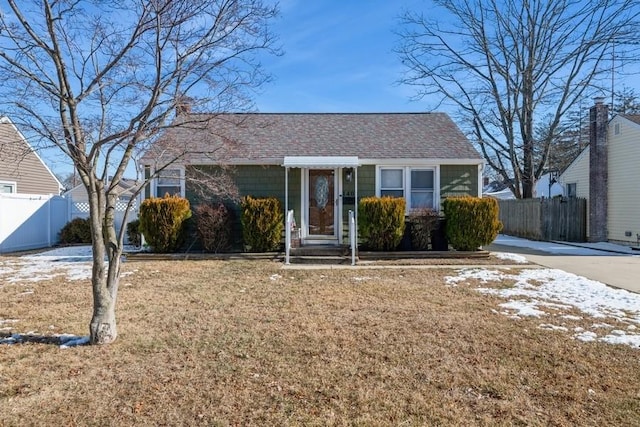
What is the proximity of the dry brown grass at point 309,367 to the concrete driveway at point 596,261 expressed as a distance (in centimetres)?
366

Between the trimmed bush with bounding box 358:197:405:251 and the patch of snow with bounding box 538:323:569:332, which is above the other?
the trimmed bush with bounding box 358:197:405:251

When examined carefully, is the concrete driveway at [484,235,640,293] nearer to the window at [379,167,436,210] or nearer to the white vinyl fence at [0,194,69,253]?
the window at [379,167,436,210]

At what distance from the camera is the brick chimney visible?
1603 cm

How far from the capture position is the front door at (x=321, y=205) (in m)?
12.2

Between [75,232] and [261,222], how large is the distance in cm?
787

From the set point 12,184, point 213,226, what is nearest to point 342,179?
point 213,226

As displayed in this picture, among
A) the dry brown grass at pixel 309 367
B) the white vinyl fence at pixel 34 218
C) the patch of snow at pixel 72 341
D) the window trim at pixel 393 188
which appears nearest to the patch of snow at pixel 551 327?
the dry brown grass at pixel 309 367

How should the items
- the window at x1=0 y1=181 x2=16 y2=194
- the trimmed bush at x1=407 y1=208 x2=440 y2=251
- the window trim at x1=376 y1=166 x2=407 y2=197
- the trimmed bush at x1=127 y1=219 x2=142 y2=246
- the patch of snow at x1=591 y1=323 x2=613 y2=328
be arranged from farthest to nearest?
1. the window at x1=0 y1=181 x2=16 y2=194
2. the trimmed bush at x1=127 y1=219 x2=142 y2=246
3. the window trim at x1=376 y1=166 x2=407 y2=197
4. the trimmed bush at x1=407 y1=208 x2=440 y2=251
5. the patch of snow at x1=591 y1=323 x2=613 y2=328

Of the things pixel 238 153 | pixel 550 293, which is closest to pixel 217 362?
pixel 550 293

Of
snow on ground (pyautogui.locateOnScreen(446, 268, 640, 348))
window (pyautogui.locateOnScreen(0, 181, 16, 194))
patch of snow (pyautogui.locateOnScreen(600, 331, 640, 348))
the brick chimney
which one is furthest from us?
window (pyautogui.locateOnScreen(0, 181, 16, 194))

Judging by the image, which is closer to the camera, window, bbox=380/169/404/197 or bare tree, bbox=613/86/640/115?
window, bbox=380/169/404/197

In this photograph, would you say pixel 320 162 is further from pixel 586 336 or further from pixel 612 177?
pixel 612 177

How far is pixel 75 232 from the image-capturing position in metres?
14.9

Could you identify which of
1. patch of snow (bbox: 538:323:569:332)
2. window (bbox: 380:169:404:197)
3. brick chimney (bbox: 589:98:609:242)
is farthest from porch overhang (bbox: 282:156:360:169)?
brick chimney (bbox: 589:98:609:242)
